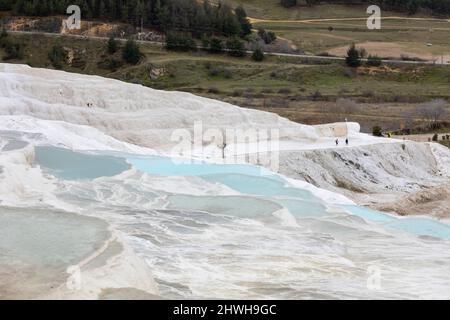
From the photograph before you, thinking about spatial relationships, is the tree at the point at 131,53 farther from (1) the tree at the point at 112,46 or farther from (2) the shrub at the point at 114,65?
(1) the tree at the point at 112,46

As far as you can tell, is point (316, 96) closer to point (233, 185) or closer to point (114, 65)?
point (114, 65)

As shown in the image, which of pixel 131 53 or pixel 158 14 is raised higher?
pixel 158 14

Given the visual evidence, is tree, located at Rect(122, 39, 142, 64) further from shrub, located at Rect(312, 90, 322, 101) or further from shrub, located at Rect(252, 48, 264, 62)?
shrub, located at Rect(312, 90, 322, 101)

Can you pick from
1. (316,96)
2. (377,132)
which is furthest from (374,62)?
(377,132)

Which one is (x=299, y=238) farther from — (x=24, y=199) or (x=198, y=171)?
(x=198, y=171)

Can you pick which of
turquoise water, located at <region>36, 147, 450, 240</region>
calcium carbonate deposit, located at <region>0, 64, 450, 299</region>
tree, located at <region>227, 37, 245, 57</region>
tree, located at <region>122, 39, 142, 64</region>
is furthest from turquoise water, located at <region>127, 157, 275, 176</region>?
tree, located at <region>227, 37, 245, 57</region>

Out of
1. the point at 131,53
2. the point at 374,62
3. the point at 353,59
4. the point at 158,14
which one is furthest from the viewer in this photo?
the point at 158,14
